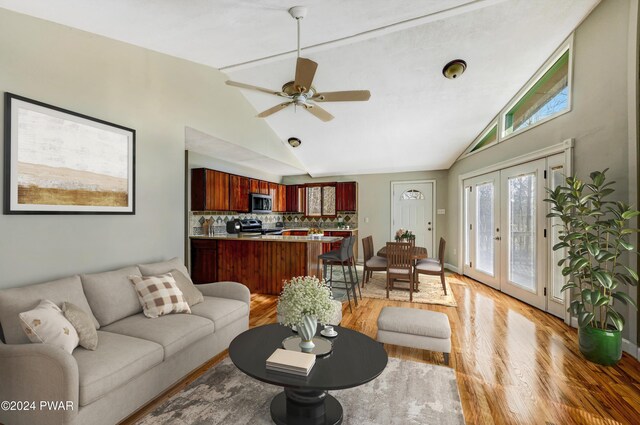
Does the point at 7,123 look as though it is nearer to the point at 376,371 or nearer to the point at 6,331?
the point at 6,331

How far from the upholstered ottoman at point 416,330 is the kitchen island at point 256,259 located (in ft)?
6.44

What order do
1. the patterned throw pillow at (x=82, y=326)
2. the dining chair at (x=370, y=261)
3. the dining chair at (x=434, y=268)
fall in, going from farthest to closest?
the dining chair at (x=370, y=261) < the dining chair at (x=434, y=268) < the patterned throw pillow at (x=82, y=326)

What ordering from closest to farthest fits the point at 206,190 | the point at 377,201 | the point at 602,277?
the point at 602,277, the point at 206,190, the point at 377,201

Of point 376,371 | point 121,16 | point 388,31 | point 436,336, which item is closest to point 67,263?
point 121,16

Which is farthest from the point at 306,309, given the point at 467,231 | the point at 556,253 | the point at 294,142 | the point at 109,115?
the point at 467,231

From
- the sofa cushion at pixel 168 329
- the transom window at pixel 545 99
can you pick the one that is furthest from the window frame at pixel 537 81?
the sofa cushion at pixel 168 329

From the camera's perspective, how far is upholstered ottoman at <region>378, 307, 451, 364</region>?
8.42 feet

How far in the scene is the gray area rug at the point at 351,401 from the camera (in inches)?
72.9

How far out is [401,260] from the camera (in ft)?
14.4

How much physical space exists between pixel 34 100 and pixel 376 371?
3.01m

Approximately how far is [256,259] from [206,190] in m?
1.57

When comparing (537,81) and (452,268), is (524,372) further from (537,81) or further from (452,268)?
(452,268)

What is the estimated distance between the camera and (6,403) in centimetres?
166

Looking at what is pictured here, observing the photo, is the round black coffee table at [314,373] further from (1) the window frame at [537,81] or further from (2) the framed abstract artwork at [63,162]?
(1) the window frame at [537,81]
